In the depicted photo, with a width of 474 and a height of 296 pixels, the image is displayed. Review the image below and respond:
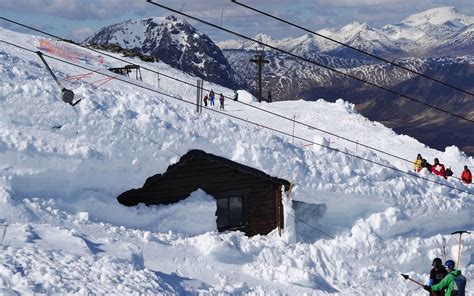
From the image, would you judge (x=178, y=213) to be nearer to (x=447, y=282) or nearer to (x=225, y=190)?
(x=225, y=190)

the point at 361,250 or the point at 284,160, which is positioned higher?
the point at 284,160

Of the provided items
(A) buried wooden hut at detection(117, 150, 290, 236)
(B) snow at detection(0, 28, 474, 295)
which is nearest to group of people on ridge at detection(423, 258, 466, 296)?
(B) snow at detection(0, 28, 474, 295)

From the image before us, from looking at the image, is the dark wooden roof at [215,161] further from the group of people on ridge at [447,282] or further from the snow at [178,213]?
the group of people on ridge at [447,282]

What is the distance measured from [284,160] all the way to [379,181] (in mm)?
3555

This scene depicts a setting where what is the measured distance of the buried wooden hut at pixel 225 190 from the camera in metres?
17.3

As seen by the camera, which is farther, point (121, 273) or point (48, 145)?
point (48, 145)

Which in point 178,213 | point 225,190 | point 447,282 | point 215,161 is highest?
point 215,161

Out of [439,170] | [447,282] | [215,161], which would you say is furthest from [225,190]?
[439,170]

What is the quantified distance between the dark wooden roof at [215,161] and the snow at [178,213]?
0.17 meters

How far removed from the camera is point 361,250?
18203mm

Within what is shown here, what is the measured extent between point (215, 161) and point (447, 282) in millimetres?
7482

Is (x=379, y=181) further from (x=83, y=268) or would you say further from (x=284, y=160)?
(x=83, y=268)

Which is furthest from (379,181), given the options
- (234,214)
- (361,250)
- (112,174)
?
(112,174)

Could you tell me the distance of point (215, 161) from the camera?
1791 cm
